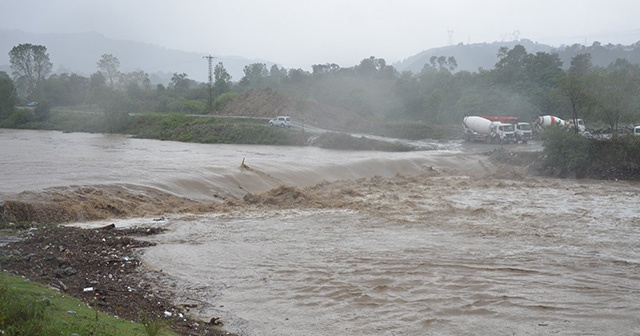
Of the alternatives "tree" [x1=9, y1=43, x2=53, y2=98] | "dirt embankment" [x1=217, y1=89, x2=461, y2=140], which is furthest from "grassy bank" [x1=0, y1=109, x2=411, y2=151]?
"tree" [x1=9, y1=43, x2=53, y2=98]

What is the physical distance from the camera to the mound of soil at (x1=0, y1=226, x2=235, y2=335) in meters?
8.38

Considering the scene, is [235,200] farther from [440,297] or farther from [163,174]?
[440,297]

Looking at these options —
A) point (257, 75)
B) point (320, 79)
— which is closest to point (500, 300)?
point (320, 79)

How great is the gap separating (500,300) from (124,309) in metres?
6.40

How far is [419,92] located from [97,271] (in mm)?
57409

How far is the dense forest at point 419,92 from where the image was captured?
37.0m

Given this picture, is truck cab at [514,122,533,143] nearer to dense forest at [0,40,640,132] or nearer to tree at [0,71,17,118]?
dense forest at [0,40,640,132]

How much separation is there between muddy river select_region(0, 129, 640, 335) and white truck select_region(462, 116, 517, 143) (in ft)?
42.0

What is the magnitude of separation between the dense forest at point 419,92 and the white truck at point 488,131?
3.81 metres

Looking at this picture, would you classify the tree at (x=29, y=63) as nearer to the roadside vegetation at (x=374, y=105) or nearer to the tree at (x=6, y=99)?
the roadside vegetation at (x=374, y=105)

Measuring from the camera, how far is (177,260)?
1277 centimetres

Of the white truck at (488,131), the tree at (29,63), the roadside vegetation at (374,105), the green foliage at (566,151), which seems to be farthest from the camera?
the tree at (29,63)

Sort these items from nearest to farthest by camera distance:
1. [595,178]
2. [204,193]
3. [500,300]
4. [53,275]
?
[53,275] → [500,300] → [204,193] → [595,178]

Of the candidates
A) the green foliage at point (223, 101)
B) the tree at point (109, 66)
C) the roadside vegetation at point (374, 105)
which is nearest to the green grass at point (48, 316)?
the roadside vegetation at point (374, 105)
